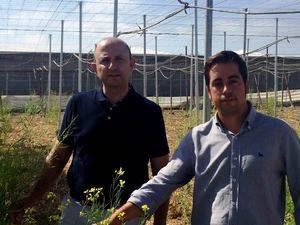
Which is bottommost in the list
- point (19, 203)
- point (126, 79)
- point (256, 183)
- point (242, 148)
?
point (19, 203)

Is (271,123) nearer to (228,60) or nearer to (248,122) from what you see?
(248,122)

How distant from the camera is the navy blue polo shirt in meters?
2.09

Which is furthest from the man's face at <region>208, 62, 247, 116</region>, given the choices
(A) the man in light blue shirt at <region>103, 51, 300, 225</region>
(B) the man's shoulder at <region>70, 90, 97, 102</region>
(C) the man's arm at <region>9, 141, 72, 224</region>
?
(C) the man's arm at <region>9, 141, 72, 224</region>

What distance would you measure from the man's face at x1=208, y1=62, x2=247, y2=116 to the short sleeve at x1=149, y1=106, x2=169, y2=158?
47 centimetres

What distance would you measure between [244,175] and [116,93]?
75 cm

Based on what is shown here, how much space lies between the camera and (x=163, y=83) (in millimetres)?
23047

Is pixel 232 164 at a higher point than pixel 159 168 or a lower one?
higher

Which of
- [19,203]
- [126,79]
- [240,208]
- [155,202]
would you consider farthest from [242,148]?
[19,203]

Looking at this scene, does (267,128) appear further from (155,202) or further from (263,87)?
(263,87)

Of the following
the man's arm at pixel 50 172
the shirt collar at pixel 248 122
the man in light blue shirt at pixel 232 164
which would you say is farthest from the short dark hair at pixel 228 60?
the man's arm at pixel 50 172

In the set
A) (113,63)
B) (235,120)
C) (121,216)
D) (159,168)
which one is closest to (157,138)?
(159,168)

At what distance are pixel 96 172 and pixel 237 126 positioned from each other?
2.27 feet

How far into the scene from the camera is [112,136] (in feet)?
6.88

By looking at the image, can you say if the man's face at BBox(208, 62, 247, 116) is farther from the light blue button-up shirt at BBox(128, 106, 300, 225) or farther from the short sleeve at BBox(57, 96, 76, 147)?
the short sleeve at BBox(57, 96, 76, 147)
